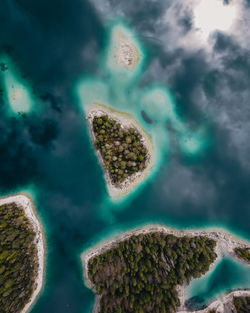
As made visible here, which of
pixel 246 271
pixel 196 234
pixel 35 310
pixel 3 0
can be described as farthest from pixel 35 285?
pixel 3 0

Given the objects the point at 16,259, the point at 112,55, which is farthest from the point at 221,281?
the point at 112,55

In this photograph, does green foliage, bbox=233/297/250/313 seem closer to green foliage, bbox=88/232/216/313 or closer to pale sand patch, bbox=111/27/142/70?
green foliage, bbox=88/232/216/313

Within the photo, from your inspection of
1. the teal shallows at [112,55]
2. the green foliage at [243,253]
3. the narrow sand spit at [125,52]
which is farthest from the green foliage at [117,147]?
the green foliage at [243,253]

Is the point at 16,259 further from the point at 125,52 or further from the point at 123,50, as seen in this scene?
the point at 123,50

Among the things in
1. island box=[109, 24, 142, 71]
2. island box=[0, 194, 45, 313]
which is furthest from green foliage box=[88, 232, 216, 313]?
island box=[109, 24, 142, 71]

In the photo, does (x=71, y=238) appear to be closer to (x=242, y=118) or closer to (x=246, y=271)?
(x=246, y=271)

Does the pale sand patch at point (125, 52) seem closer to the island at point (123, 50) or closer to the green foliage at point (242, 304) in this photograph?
the island at point (123, 50)
